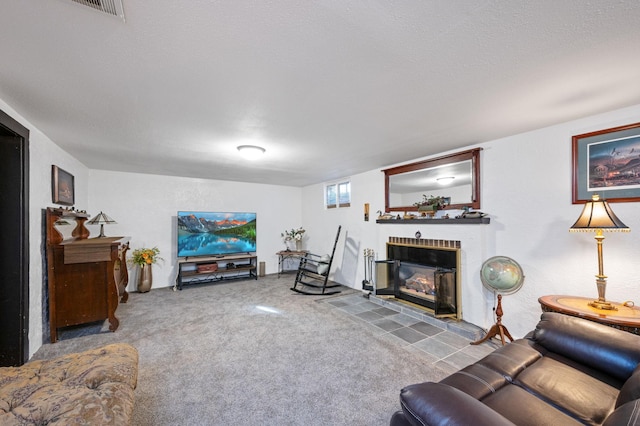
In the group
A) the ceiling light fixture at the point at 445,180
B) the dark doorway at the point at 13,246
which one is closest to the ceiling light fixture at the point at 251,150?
the dark doorway at the point at 13,246

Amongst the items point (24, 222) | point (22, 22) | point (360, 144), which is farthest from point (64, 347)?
point (360, 144)

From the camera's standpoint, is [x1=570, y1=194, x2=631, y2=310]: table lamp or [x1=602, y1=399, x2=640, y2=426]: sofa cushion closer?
[x1=602, y1=399, x2=640, y2=426]: sofa cushion

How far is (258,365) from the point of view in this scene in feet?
7.80

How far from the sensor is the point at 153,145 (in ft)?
10.3

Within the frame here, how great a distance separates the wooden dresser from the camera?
2848 mm

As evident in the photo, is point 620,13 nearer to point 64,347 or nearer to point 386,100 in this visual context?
point 386,100

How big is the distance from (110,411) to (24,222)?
7.33 feet

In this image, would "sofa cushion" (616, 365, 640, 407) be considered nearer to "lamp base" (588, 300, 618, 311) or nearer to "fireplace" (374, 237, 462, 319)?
"lamp base" (588, 300, 618, 311)

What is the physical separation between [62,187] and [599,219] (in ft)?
18.1

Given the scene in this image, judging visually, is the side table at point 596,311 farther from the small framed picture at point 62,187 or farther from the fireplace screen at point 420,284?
the small framed picture at point 62,187

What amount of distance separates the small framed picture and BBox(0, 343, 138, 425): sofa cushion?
2.27 metres

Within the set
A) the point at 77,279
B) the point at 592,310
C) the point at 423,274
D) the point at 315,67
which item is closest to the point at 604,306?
the point at 592,310

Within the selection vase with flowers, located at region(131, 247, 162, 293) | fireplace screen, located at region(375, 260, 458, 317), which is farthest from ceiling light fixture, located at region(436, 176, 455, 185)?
vase with flowers, located at region(131, 247, 162, 293)

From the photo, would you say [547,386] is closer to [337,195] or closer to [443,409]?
[443,409]
